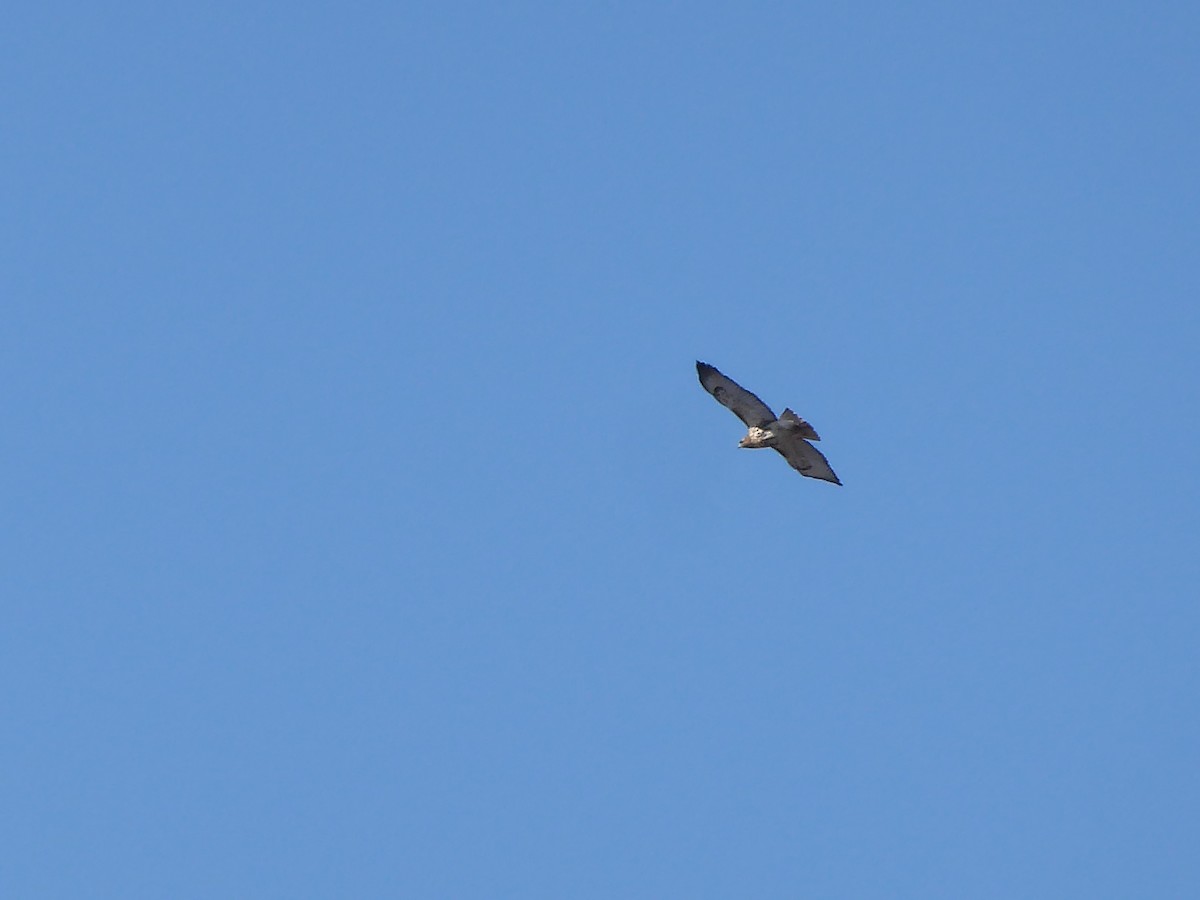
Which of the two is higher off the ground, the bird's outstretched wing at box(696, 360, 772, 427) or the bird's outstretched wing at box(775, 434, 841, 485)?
the bird's outstretched wing at box(696, 360, 772, 427)

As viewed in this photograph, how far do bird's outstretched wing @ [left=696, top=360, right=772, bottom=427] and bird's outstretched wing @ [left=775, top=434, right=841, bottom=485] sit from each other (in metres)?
0.76

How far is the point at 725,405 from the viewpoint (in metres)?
54.0

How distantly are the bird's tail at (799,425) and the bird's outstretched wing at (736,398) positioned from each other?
93cm

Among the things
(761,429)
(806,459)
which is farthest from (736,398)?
(806,459)

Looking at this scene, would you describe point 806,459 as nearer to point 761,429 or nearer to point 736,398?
point 761,429

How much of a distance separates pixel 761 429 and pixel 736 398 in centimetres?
100

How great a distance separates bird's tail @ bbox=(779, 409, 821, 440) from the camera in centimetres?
5153

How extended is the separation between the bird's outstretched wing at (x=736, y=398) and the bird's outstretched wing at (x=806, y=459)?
0.76m

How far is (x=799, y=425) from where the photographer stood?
5175cm

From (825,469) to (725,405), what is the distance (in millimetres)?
2871

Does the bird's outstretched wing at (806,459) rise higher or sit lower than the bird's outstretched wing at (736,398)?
lower

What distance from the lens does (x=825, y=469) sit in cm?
5359

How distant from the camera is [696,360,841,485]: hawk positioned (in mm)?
53062

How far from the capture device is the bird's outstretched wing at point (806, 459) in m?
53.1
